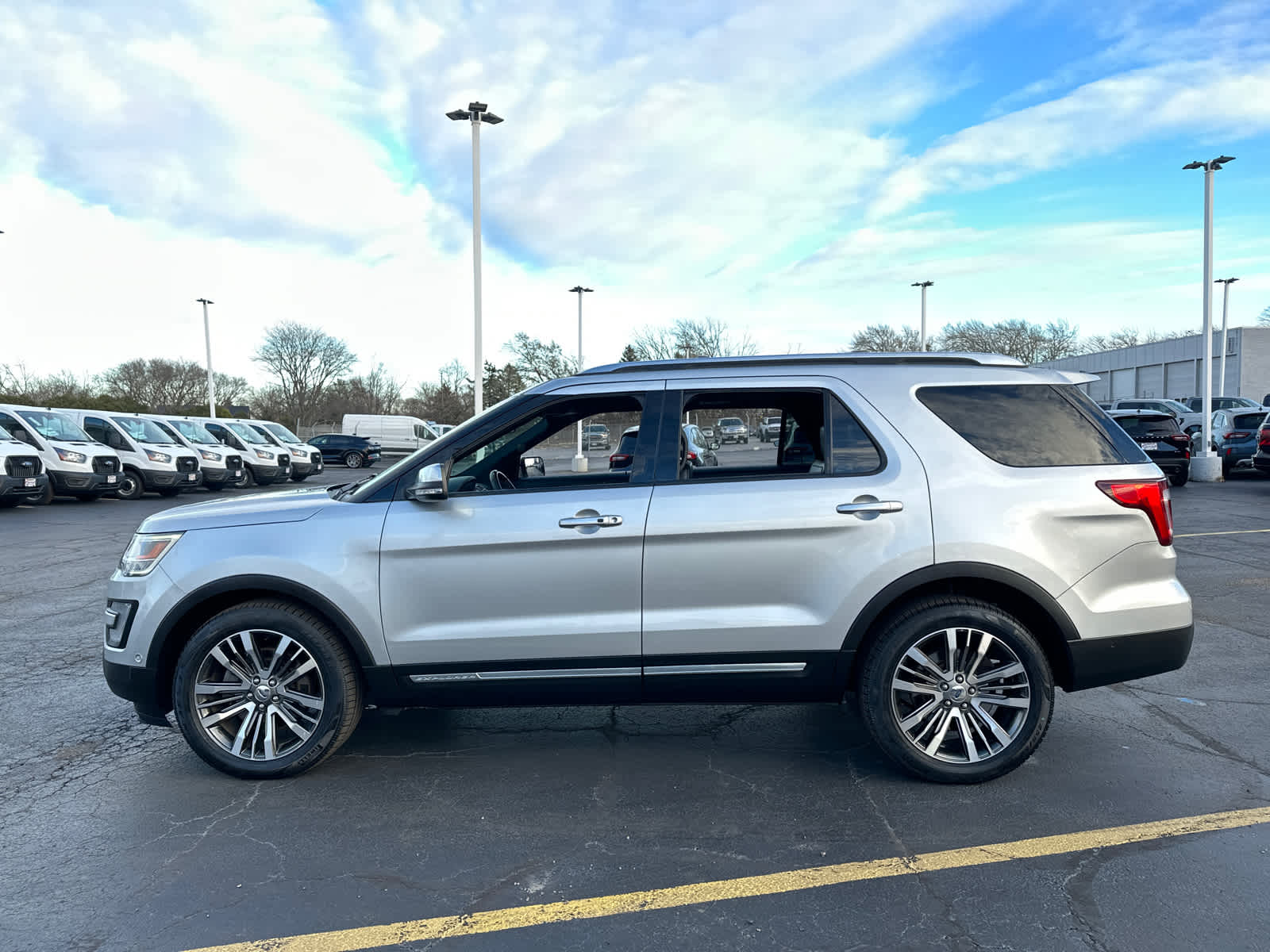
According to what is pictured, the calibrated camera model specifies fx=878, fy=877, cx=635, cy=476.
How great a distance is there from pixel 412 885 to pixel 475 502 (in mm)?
1554

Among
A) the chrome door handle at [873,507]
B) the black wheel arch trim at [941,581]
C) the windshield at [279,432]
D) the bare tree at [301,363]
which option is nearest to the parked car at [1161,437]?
the black wheel arch trim at [941,581]

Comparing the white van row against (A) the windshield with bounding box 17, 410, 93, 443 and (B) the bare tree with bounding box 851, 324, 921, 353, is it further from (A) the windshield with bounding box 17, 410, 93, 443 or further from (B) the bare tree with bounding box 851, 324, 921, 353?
(B) the bare tree with bounding box 851, 324, 921, 353

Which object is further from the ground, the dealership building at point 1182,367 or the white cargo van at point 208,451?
the dealership building at point 1182,367

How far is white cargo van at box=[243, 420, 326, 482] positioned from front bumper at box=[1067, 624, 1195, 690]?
2590 cm

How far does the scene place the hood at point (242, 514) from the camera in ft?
13.1

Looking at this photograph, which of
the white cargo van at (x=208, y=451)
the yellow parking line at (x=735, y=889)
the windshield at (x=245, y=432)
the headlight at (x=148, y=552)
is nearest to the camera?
the yellow parking line at (x=735, y=889)

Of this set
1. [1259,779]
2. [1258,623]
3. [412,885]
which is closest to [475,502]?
[412,885]

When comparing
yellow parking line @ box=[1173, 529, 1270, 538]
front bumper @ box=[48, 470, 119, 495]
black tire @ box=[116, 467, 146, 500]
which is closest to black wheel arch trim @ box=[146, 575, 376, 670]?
yellow parking line @ box=[1173, 529, 1270, 538]

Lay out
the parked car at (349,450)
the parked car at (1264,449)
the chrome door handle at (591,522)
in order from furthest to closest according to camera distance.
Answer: the parked car at (349,450), the parked car at (1264,449), the chrome door handle at (591,522)

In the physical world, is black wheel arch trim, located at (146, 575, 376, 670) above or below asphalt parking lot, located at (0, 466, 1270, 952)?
above

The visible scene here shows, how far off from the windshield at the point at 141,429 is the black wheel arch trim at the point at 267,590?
61.8 ft

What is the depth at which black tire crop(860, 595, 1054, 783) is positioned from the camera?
3.80 meters

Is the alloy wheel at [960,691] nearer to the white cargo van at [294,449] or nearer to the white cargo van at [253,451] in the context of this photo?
the white cargo van at [253,451]

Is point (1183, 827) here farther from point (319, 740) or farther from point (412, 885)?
point (319, 740)
